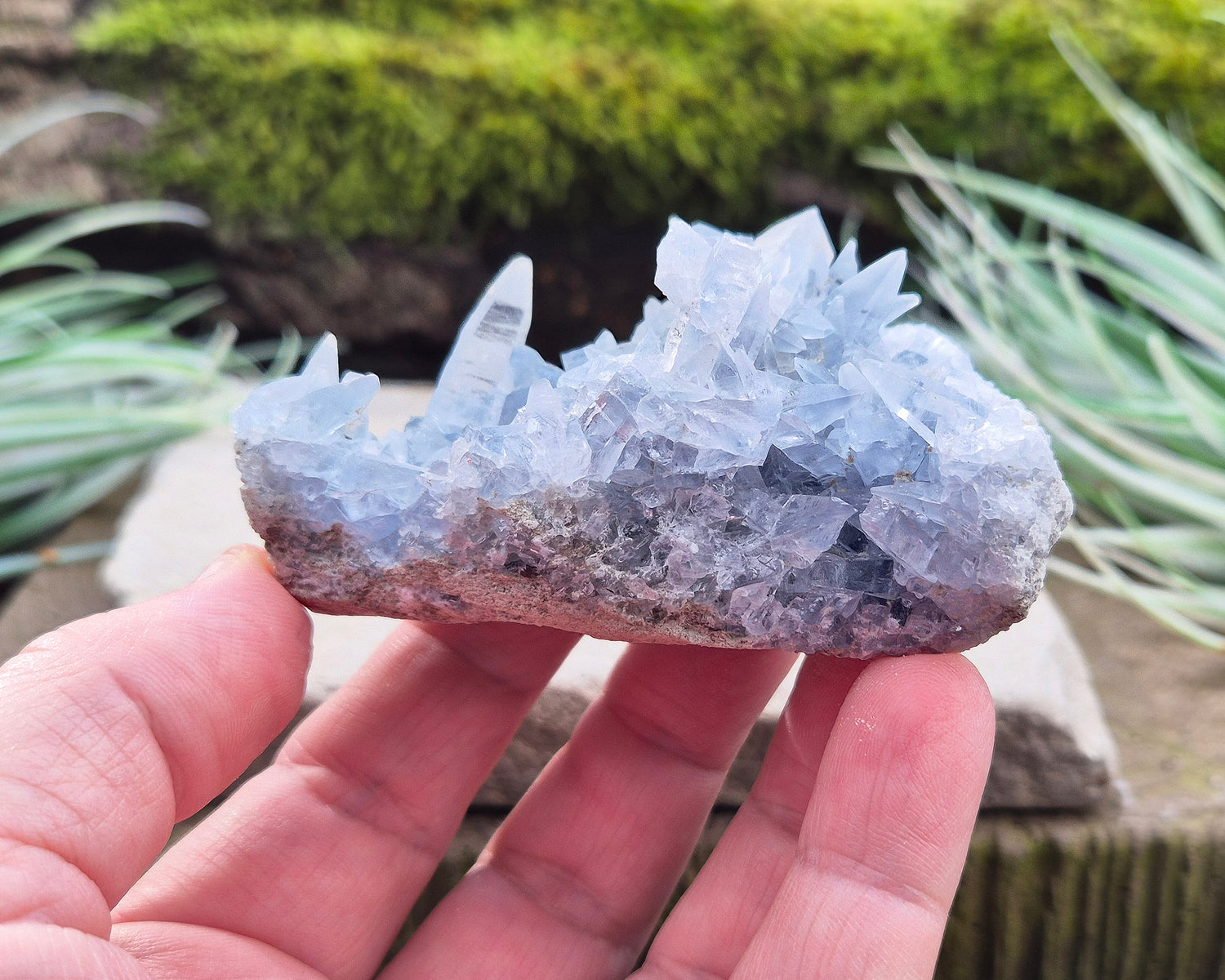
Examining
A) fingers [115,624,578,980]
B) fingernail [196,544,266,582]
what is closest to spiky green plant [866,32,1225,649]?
fingers [115,624,578,980]

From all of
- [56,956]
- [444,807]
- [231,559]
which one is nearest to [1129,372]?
[444,807]

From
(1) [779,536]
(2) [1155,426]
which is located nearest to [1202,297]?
(2) [1155,426]

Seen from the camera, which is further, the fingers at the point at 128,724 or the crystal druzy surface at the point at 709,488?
the crystal druzy surface at the point at 709,488

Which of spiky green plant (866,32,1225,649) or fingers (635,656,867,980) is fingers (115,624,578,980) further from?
spiky green plant (866,32,1225,649)

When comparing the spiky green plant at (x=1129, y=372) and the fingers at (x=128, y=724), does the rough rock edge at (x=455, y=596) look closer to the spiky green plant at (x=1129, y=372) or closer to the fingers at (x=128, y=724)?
the fingers at (x=128, y=724)

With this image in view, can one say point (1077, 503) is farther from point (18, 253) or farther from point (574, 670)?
point (18, 253)

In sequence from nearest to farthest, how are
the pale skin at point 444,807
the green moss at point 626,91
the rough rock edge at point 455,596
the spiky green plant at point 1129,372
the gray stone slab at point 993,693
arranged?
1. the pale skin at point 444,807
2. the rough rock edge at point 455,596
3. the gray stone slab at point 993,693
4. the spiky green plant at point 1129,372
5. the green moss at point 626,91

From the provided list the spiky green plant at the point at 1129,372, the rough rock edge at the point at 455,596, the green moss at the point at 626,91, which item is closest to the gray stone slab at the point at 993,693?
the spiky green plant at the point at 1129,372
